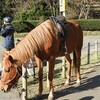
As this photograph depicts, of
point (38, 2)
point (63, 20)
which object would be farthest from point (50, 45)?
point (38, 2)

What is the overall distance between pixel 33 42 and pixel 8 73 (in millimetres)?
945

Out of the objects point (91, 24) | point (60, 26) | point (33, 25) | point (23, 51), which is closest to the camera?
point (23, 51)

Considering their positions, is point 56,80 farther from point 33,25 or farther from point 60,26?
point 33,25

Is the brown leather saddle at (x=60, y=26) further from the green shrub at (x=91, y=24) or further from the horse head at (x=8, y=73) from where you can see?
the green shrub at (x=91, y=24)

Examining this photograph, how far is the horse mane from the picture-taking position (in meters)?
6.83

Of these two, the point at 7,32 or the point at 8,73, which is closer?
the point at 8,73

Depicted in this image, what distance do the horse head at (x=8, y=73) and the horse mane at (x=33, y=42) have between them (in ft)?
0.67

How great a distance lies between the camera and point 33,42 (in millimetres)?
7168

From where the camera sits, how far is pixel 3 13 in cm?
3259

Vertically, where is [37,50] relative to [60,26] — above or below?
below

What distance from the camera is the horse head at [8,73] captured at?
655cm

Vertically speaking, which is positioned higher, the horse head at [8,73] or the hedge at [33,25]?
the horse head at [8,73]

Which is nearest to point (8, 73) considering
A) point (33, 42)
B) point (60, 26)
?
point (33, 42)

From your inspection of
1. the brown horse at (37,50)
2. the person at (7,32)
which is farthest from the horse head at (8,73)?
the person at (7,32)
